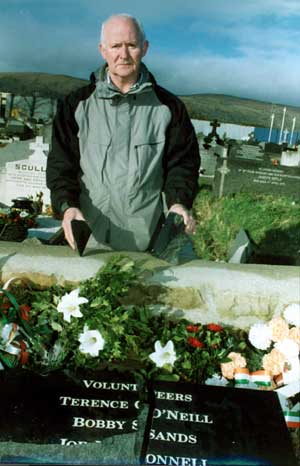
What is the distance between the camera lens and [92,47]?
2.94 m

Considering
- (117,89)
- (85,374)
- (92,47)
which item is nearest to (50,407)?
(85,374)

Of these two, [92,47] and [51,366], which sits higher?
[92,47]

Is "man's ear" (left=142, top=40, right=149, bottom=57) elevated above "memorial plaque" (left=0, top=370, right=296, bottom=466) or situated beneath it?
elevated above

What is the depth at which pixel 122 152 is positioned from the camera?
9.71 ft

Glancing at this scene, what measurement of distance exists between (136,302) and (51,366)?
658 millimetres

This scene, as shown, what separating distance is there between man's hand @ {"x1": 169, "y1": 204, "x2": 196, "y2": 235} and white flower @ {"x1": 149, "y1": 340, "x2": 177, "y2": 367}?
0.80 m

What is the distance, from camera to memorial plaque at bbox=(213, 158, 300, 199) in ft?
12.0

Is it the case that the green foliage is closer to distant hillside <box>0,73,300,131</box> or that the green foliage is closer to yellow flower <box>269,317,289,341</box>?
yellow flower <box>269,317,289,341</box>

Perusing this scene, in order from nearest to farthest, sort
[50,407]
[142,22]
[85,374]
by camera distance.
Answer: [50,407] → [85,374] → [142,22]

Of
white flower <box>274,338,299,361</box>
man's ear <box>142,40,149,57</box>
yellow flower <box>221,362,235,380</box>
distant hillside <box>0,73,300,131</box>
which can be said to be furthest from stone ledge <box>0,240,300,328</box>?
man's ear <box>142,40,149,57</box>

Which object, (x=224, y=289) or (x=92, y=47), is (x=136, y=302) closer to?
(x=224, y=289)

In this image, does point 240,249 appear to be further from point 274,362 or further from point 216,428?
point 216,428

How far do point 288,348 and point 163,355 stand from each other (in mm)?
687

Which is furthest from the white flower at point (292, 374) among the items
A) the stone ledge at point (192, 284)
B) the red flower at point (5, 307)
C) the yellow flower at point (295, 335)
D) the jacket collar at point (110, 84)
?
the jacket collar at point (110, 84)
